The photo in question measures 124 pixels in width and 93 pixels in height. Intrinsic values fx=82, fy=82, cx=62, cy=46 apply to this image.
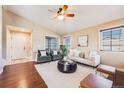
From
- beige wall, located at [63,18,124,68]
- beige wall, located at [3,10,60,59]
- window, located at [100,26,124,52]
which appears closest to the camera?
beige wall, located at [63,18,124,68]

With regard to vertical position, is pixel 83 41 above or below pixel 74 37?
below

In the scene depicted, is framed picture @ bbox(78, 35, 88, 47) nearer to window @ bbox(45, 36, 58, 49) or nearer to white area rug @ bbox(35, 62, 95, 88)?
white area rug @ bbox(35, 62, 95, 88)

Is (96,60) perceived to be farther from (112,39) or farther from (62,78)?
(62,78)

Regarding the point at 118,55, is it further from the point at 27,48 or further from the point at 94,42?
the point at 27,48

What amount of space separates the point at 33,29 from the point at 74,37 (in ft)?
9.52

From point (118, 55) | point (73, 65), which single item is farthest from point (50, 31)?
point (118, 55)

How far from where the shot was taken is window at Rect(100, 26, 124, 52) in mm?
3436

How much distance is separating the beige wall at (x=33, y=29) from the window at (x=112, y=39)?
148 inches

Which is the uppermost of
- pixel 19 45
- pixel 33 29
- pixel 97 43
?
pixel 33 29

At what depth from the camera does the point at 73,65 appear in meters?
3.24

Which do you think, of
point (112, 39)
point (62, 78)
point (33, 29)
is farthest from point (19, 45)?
point (112, 39)

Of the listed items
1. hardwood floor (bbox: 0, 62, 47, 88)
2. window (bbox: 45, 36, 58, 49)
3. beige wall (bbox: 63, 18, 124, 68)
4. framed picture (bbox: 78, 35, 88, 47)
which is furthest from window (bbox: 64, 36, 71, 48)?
hardwood floor (bbox: 0, 62, 47, 88)

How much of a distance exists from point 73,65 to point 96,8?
2300mm

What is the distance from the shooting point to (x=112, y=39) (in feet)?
12.3
